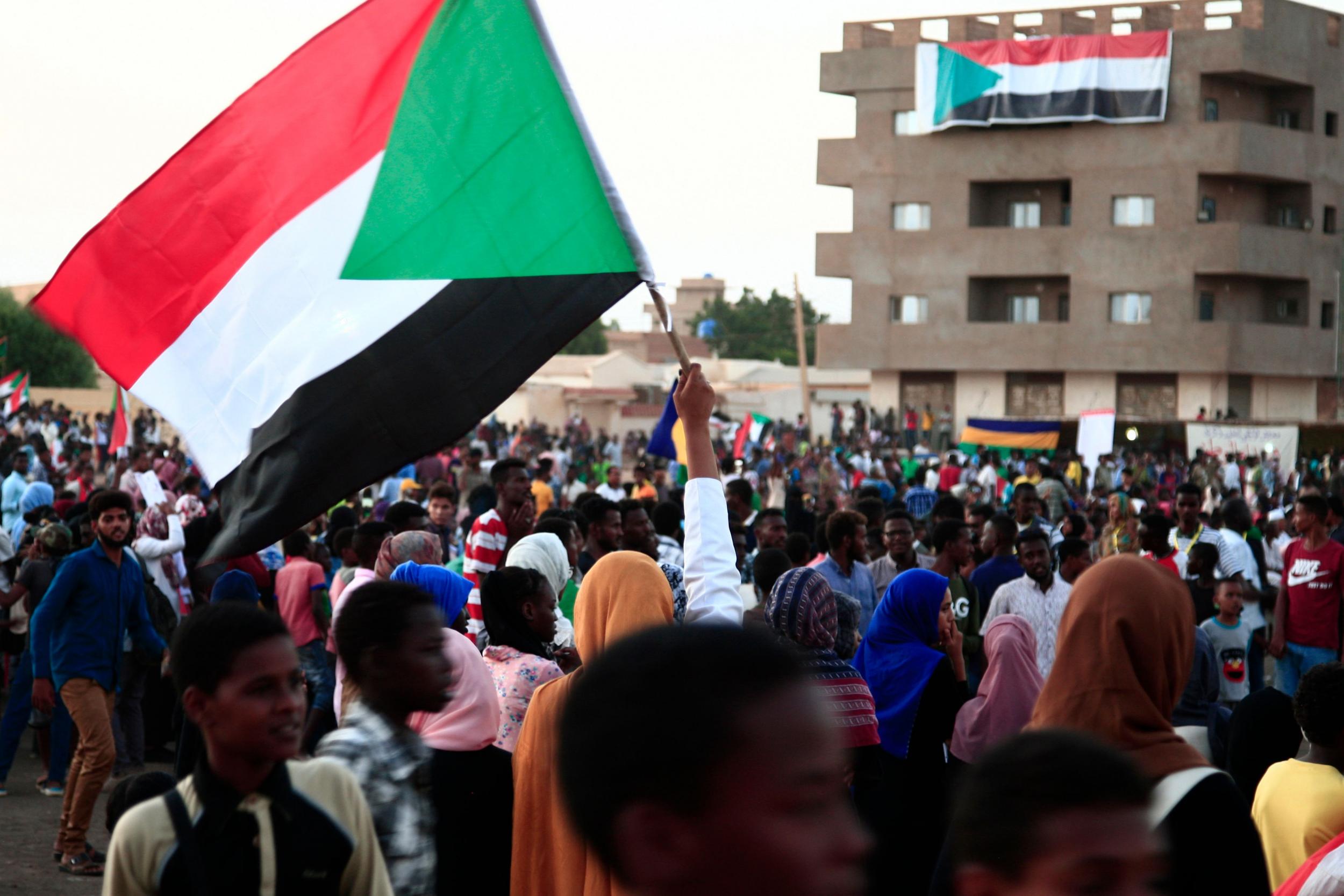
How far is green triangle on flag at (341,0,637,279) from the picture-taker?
4.77 m

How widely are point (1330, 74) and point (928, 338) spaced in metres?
16.2

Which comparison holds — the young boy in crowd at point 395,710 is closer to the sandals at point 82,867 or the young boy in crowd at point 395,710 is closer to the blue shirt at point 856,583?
the sandals at point 82,867

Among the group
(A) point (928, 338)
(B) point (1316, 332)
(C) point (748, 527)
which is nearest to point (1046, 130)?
(A) point (928, 338)

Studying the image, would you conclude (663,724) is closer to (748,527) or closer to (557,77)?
(557,77)

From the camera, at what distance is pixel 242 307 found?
4.70 m

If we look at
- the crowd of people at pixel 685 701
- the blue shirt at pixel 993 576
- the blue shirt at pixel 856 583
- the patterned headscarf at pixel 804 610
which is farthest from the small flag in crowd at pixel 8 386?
the patterned headscarf at pixel 804 610

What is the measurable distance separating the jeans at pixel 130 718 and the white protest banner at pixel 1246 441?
26.4m

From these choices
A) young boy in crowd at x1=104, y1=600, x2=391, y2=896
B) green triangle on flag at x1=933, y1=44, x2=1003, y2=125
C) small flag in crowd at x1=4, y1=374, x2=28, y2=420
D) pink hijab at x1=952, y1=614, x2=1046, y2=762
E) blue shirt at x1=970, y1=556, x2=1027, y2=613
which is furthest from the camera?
green triangle on flag at x1=933, y1=44, x2=1003, y2=125

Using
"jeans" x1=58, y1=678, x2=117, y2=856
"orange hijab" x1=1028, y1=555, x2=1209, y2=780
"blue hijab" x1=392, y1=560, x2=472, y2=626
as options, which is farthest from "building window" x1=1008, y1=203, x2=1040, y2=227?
"orange hijab" x1=1028, y1=555, x2=1209, y2=780

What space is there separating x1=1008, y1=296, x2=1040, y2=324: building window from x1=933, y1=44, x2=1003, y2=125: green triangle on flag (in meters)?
7.24

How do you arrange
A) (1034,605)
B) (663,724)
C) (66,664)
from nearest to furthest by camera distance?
(663,724) < (66,664) < (1034,605)

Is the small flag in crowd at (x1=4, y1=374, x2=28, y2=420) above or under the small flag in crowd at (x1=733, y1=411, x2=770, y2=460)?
above

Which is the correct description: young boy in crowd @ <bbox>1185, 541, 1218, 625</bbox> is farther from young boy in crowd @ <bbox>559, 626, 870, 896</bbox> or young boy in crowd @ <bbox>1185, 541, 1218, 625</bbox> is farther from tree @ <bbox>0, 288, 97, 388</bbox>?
tree @ <bbox>0, 288, 97, 388</bbox>

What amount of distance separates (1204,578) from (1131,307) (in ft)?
140
